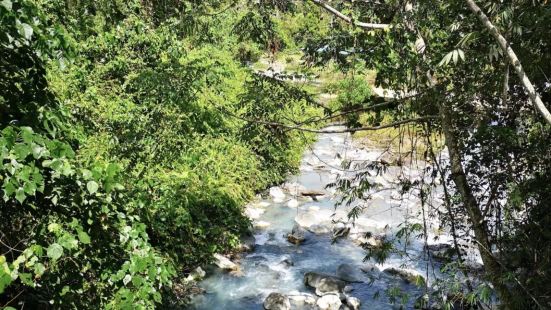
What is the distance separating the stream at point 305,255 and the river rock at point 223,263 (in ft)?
0.32

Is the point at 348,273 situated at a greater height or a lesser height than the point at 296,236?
lesser

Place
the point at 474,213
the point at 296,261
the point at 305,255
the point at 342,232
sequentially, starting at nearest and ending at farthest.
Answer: the point at 474,213
the point at 296,261
the point at 305,255
the point at 342,232

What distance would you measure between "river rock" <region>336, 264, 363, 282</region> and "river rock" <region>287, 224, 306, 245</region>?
49.4 inches

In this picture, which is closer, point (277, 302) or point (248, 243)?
point (277, 302)

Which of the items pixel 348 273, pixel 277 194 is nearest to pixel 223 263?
Answer: pixel 348 273

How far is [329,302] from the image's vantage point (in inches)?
248

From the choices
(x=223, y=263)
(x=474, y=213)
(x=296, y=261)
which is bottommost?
(x=474, y=213)

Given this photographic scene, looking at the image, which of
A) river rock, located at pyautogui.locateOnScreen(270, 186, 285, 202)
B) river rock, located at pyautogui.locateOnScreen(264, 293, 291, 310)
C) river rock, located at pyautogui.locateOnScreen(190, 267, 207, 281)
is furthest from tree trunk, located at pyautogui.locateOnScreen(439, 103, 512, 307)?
river rock, located at pyautogui.locateOnScreen(270, 186, 285, 202)

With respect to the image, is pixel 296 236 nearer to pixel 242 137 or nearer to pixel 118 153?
pixel 118 153

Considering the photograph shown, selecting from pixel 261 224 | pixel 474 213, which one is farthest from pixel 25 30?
pixel 261 224

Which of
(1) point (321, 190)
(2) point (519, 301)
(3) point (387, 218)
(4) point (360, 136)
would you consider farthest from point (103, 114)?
(4) point (360, 136)

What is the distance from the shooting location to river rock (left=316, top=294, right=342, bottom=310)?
6238mm

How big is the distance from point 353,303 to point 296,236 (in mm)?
2364

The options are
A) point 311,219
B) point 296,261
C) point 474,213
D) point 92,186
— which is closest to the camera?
point 92,186
